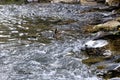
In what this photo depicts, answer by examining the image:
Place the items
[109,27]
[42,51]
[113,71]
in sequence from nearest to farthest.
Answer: [113,71], [42,51], [109,27]

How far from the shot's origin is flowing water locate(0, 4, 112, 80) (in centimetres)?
967

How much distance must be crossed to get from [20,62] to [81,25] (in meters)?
7.82

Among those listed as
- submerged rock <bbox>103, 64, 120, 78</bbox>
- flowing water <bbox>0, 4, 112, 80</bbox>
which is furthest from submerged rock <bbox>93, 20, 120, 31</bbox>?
submerged rock <bbox>103, 64, 120, 78</bbox>

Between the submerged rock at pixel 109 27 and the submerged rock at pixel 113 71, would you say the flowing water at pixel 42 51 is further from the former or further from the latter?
the submerged rock at pixel 109 27

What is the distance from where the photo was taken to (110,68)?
386 inches

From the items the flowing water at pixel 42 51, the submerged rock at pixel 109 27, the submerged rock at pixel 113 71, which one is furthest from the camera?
the submerged rock at pixel 109 27

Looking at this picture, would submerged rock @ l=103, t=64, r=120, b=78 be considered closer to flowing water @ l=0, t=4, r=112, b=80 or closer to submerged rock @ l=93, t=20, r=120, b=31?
flowing water @ l=0, t=4, r=112, b=80

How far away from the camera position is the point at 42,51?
12.2m

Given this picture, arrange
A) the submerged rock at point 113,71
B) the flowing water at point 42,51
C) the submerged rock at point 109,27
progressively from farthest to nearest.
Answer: the submerged rock at point 109,27, the flowing water at point 42,51, the submerged rock at point 113,71

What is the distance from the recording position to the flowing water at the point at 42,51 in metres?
9.67

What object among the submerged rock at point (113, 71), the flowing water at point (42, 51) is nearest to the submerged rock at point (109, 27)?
the flowing water at point (42, 51)

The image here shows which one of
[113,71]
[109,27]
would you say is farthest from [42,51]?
[109,27]

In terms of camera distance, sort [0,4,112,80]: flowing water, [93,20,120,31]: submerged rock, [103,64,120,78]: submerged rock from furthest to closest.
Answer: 1. [93,20,120,31]: submerged rock
2. [0,4,112,80]: flowing water
3. [103,64,120,78]: submerged rock

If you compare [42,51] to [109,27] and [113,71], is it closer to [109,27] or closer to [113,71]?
[113,71]
